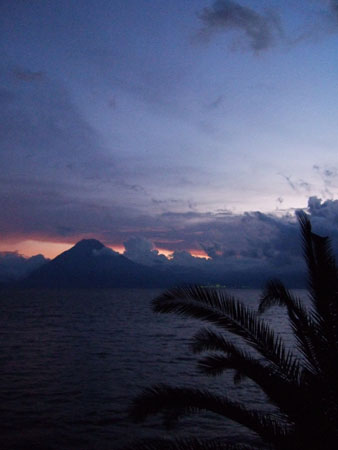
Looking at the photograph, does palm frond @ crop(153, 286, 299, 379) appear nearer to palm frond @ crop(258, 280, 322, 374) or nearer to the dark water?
palm frond @ crop(258, 280, 322, 374)

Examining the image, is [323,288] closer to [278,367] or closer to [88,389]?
[278,367]

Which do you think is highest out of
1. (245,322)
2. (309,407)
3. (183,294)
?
(183,294)

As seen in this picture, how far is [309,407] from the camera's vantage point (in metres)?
5.35

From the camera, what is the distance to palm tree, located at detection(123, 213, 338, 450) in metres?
5.45

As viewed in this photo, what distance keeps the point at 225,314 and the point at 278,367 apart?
4.12 feet

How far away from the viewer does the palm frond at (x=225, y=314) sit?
6.07 meters

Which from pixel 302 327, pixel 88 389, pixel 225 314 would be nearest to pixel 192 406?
pixel 225 314

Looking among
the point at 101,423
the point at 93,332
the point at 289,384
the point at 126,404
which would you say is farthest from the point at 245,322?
the point at 93,332

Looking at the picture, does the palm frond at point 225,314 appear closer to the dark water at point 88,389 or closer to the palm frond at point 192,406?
the palm frond at point 192,406

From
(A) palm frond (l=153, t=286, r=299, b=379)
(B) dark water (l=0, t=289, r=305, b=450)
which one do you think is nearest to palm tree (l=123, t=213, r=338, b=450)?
(A) palm frond (l=153, t=286, r=299, b=379)

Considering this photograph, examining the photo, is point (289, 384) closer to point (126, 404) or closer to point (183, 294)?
point (183, 294)

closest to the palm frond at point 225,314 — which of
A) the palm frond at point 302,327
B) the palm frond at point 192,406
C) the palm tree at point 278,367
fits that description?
the palm tree at point 278,367

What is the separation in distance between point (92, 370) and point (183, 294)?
838 inches

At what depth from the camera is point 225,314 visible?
6.20 m
